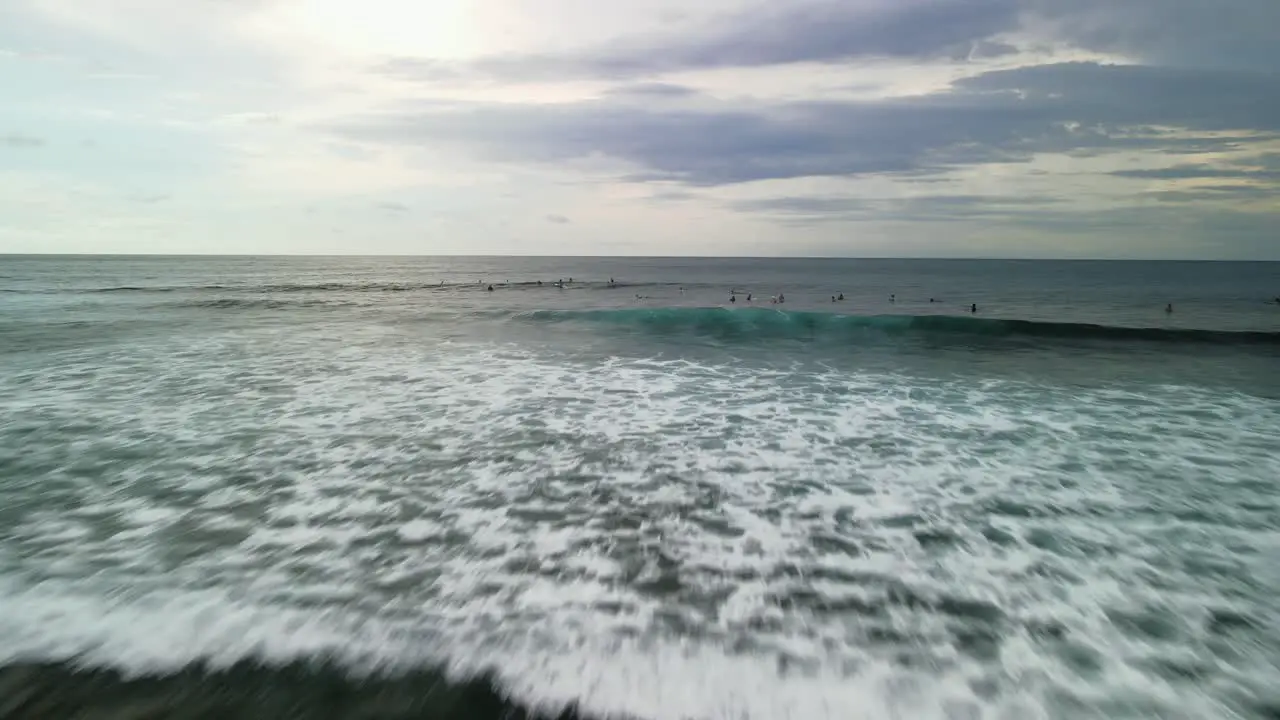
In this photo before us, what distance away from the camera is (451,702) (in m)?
3.99

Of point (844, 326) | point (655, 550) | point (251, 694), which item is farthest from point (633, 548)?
point (844, 326)

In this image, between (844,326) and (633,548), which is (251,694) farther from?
(844,326)

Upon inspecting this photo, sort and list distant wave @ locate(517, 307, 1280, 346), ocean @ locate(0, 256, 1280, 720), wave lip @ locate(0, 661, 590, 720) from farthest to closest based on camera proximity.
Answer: distant wave @ locate(517, 307, 1280, 346) < ocean @ locate(0, 256, 1280, 720) < wave lip @ locate(0, 661, 590, 720)

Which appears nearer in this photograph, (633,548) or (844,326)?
(633,548)

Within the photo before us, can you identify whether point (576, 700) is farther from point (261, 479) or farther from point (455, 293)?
point (455, 293)

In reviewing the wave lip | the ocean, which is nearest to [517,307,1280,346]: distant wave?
the ocean

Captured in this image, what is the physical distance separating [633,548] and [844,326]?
2520 cm

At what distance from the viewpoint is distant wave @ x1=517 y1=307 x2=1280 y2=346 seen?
25.3 metres

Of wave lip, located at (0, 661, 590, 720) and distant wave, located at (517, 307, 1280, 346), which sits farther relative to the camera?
distant wave, located at (517, 307, 1280, 346)

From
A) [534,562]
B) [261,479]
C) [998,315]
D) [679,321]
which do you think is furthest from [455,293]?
[534,562]

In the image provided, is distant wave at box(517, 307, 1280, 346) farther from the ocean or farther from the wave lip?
the wave lip

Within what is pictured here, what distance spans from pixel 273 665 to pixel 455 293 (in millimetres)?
47772

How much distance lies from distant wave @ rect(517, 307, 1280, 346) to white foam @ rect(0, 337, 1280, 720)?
14861 mm

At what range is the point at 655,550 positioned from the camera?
20.0 feet
